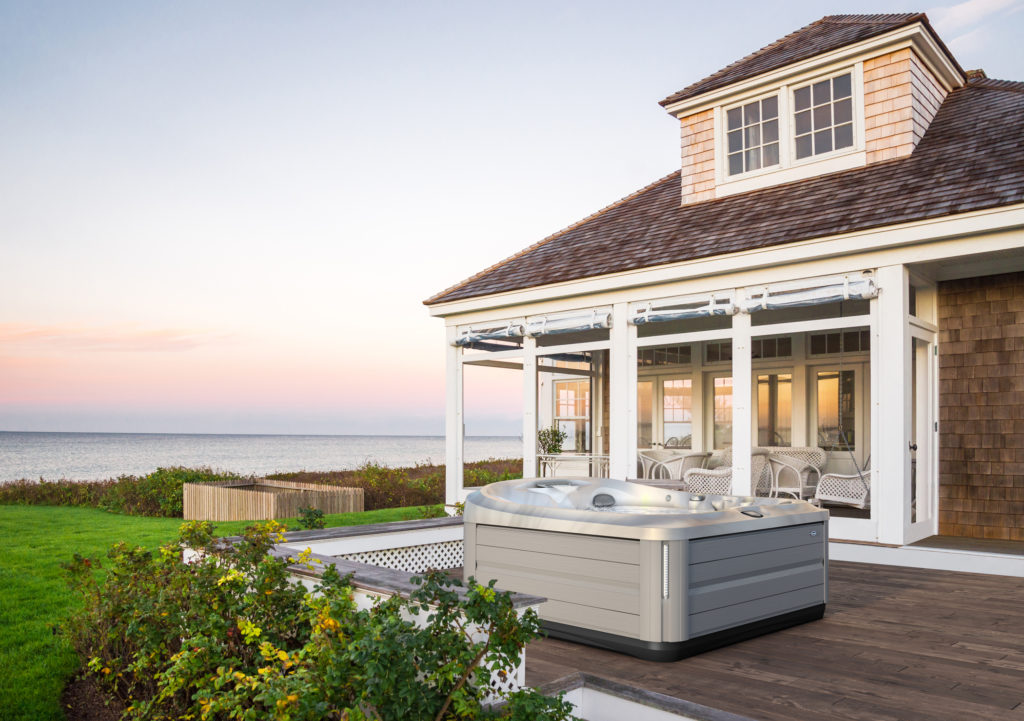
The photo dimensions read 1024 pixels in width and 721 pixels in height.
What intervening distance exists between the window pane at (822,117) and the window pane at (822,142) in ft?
0.21

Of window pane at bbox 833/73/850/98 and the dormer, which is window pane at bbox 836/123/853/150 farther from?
window pane at bbox 833/73/850/98

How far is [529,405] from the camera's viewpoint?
926 centimetres

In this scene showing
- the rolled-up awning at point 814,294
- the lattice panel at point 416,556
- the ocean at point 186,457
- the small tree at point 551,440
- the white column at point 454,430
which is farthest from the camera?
the ocean at point 186,457

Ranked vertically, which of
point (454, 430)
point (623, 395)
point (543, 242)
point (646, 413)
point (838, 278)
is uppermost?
point (543, 242)

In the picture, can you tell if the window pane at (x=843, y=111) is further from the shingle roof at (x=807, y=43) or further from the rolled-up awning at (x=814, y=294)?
the rolled-up awning at (x=814, y=294)

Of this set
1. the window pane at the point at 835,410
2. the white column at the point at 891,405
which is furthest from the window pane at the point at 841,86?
the window pane at the point at 835,410

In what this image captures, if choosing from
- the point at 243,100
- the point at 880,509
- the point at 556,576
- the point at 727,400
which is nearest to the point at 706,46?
the point at 727,400

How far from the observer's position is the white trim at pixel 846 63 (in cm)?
741

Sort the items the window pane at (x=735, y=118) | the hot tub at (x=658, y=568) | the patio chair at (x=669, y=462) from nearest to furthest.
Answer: the hot tub at (x=658, y=568), the window pane at (x=735, y=118), the patio chair at (x=669, y=462)

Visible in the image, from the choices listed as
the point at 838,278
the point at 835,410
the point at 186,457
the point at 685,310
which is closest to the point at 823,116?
the point at 838,278

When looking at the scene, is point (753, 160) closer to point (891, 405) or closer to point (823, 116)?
point (823, 116)

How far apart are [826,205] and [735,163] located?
1904mm

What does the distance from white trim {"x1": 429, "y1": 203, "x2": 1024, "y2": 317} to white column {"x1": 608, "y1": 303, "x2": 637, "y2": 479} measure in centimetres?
34

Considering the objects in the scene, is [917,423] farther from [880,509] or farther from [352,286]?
[352,286]
